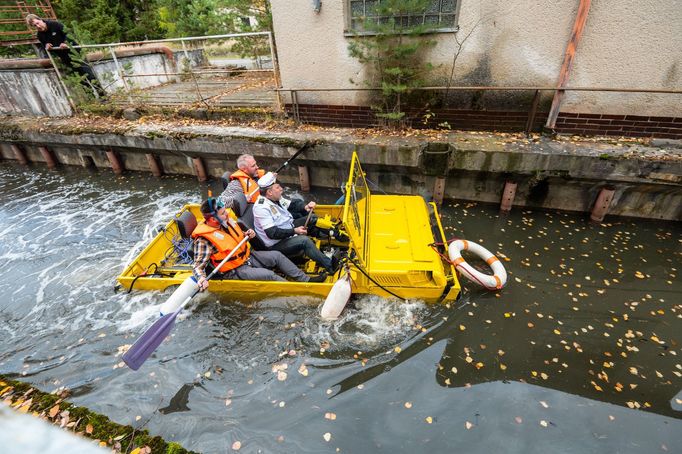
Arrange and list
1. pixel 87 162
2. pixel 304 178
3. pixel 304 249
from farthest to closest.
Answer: pixel 87 162, pixel 304 178, pixel 304 249

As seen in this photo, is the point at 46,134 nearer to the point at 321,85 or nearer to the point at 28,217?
the point at 28,217

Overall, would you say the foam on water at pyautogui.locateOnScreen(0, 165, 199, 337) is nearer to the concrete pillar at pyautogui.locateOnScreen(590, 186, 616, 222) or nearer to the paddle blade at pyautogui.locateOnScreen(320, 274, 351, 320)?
the paddle blade at pyautogui.locateOnScreen(320, 274, 351, 320)

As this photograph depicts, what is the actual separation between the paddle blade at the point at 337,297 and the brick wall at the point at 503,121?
17.2ft

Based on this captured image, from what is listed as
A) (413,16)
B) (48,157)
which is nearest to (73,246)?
(48,157)

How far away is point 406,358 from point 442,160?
14.6 ft

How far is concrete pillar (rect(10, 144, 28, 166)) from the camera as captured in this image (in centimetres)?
1161

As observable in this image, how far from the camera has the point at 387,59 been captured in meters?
7.66

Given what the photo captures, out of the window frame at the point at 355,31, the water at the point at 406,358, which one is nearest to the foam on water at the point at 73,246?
the water at the point at 406,358

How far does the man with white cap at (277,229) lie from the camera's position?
5.33 metres

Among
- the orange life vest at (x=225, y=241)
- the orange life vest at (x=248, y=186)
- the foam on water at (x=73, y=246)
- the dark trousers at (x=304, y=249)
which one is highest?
the orange life vest at (x=248, y=186)

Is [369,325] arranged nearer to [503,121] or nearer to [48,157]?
[503,121]

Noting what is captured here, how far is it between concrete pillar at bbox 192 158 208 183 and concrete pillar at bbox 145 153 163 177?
4.37ft

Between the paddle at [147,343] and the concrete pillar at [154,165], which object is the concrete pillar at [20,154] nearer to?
the concrete pillar at [154,165]

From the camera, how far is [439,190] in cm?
783
